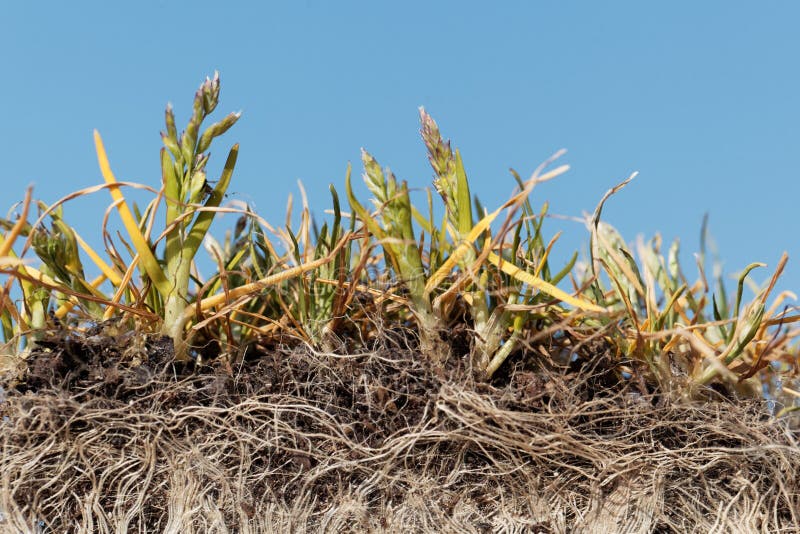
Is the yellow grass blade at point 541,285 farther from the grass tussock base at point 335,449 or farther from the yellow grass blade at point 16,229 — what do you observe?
the yellow grass blade at point 16,229

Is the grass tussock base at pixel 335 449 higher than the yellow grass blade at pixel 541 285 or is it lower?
lower

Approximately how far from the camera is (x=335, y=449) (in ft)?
3.47

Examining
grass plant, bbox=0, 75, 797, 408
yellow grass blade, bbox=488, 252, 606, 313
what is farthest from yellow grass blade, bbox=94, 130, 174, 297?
yellow grass blade, bbox=488, 252, 606, 313

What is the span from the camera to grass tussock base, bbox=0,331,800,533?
1054 millimetres

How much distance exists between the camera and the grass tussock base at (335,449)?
105 centimetres

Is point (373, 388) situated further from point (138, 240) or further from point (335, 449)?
point (138, 240)

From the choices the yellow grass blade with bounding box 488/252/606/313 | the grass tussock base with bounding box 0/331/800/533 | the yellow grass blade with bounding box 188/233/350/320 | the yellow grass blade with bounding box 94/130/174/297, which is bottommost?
the grass tussock base with bounding box 0/331/800/533

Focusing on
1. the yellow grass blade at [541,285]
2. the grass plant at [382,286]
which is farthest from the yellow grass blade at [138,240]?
the yellow grass blade at [541,285]

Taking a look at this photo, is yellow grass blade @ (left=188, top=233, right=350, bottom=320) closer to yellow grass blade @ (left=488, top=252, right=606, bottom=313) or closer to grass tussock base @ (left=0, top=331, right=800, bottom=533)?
grass tussock base @ (left=0, top=331, right=800, bottom=533)

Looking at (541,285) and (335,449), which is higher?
(541,285)

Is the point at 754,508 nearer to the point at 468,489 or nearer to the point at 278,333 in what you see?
the point at 468,489

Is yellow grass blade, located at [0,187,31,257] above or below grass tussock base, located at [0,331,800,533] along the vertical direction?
above

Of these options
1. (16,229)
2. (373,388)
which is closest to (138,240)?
(16,229)

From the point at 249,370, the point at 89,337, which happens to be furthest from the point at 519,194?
the point at 89,337
